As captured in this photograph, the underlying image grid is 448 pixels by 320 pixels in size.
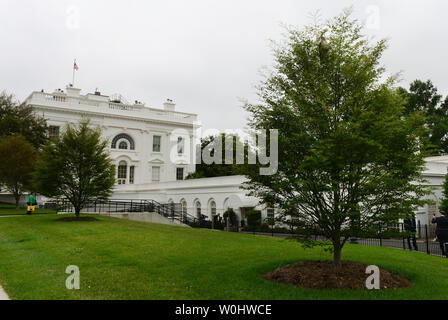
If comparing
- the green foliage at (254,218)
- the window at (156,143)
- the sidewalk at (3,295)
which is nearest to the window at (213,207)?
the green foliage at (254,218)

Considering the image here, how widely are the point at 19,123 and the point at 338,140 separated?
3478 cm

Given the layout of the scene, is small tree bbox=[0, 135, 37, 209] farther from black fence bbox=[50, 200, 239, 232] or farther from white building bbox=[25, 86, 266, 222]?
white building bbox=[25, 86, 266, 222]

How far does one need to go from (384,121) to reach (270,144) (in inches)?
110

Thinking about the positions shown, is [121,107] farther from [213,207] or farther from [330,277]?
[330,277]

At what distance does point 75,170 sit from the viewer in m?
21.5

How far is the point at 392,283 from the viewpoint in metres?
8.22

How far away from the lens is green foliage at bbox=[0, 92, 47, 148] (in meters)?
33.7

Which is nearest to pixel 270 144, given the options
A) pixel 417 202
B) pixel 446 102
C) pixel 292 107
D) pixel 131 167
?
pixel 292 107

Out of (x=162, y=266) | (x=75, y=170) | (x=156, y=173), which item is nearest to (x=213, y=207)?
(x=75, y=170)

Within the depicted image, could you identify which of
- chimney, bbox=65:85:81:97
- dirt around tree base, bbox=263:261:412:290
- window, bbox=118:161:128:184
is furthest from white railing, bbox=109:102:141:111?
dirt around tree base, bbox=263:261:412:290

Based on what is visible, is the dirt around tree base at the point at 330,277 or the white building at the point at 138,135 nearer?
the dirt around tree base at the point at 330,277

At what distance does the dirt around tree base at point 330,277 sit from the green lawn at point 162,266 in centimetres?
40

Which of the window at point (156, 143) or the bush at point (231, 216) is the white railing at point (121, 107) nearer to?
the window at point (156, 143)

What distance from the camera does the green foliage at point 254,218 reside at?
25578 millimetres
